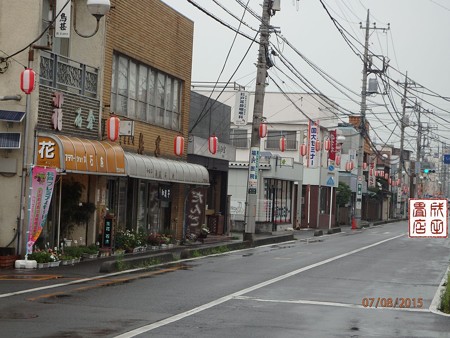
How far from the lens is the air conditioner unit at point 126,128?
27734 millimetres

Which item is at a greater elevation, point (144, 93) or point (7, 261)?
point (144, 93)

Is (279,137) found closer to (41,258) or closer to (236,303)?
(41,258)

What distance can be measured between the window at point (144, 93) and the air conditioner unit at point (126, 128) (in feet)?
3.55

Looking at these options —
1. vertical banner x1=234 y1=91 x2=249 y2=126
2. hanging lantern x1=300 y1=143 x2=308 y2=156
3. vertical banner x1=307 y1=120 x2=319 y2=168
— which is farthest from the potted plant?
vertical banner x1=307 y1=120 x2=319 y2=168

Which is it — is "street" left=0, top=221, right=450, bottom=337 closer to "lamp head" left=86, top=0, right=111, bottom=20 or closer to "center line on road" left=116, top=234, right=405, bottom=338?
"center line on road" left=116, top=234, right=405, bottom=338

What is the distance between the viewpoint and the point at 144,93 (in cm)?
3148

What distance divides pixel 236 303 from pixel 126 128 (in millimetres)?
13029

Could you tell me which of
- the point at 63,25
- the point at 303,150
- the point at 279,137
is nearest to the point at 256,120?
the point at 63,25

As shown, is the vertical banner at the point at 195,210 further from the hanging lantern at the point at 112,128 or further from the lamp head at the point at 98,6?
the lamp head at the point at 98,6

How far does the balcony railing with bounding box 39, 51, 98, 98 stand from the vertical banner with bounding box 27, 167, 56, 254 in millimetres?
2959

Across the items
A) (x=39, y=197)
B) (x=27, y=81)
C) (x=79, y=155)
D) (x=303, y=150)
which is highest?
(x=303, y=150)

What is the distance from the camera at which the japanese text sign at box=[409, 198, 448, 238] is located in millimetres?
11469
